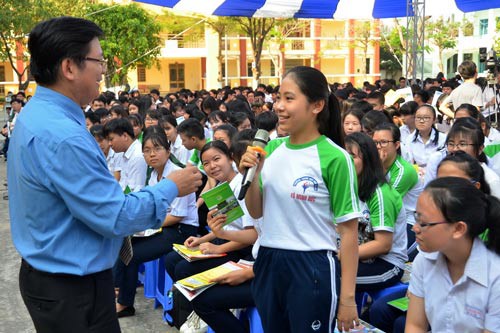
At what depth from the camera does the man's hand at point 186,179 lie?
1982mm

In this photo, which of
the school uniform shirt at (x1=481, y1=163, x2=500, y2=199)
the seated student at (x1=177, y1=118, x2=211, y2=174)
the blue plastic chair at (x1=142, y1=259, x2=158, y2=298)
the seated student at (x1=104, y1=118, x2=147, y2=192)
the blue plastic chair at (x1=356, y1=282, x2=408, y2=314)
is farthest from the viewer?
the seated student at (x1=177, y1=118, x2=211, y2=174)

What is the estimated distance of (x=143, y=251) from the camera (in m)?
4.05

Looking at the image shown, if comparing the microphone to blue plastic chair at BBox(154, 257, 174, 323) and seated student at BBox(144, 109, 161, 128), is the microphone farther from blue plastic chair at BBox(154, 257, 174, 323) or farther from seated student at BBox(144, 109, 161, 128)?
seated student at BBox(144, 109, 161, 128)

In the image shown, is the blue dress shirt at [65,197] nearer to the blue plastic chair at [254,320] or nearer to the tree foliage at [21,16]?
the blue plastic chair at [254,320]

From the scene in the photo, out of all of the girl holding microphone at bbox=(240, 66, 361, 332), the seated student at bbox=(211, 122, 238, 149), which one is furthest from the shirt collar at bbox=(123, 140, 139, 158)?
the girl holding microphone at bbox=(240, 66, 361, 332)

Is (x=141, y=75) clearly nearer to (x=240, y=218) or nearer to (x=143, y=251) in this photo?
(x=143, y=251)

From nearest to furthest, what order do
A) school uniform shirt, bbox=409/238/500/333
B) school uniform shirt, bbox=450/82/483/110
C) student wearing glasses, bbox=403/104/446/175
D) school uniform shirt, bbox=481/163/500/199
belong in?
1. school uniform shirt, bbox=409/238/500/333
2. school uniform shirt, bbox=481/163/500/199
3. student wearing glasses, bbox=403/104/446/175
4. school uniform shirt, bbox=450/82/483/110

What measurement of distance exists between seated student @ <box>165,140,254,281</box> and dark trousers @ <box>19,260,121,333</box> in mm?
1463

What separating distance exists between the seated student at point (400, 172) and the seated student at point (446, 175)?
0.81m

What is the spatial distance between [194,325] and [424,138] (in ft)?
10.9

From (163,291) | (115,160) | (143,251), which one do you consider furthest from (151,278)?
(115,160)

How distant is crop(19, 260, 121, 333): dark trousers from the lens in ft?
6.16

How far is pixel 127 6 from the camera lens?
2017cm

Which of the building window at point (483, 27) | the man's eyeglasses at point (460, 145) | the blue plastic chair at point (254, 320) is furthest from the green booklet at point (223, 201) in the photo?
the building window at point (483, 27)
